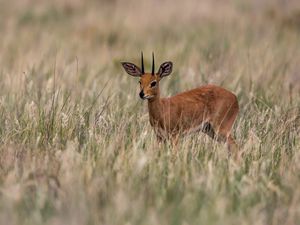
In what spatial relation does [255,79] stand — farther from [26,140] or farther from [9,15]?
[9,15]

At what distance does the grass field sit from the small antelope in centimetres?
13

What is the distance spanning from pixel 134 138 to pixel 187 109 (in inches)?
41.6

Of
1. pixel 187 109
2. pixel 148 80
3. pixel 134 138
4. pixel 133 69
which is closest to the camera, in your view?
pixel 134 138

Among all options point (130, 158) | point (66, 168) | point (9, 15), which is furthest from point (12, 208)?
point (9, 15)

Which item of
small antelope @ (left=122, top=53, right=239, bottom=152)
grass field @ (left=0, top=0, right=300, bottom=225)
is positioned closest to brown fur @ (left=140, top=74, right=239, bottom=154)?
small antelope @ (left=122, top=53, right=239, bottom=152)

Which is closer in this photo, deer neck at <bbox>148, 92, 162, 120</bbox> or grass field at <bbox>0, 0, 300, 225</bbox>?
grass field at <bbox>0, 0, 300, 225</bbox>

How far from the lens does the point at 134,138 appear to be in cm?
546

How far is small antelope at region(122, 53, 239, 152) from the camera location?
6.09 m

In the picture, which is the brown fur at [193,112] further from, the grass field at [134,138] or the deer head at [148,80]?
the grass field at [134,138]

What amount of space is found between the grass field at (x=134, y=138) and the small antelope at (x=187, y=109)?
129mm

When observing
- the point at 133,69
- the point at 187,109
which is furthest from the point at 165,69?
the point at 187,109

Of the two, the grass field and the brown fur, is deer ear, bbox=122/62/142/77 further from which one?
the grass field

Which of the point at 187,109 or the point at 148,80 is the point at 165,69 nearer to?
the point at 148,80

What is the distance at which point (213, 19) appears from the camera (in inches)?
534
